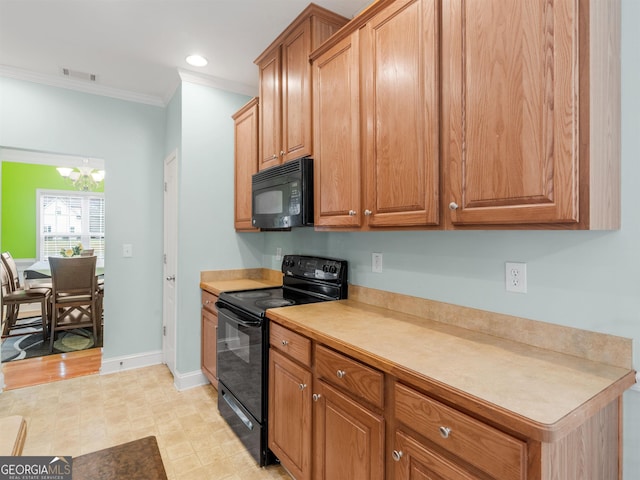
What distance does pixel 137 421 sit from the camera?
246cm

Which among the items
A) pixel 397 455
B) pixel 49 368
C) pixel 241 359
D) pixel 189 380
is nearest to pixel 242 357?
pixel 241 359

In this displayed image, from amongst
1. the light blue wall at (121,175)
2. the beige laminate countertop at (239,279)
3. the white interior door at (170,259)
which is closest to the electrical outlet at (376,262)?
the beige laminate countertop at (239,279)

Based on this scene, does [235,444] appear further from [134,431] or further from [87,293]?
[87,293]

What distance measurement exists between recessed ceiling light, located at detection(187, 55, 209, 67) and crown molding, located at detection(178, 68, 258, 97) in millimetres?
147

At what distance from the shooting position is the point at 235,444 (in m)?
2.20

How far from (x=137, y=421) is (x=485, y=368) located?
246 cm

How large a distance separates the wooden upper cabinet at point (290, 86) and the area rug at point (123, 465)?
64.8 inches

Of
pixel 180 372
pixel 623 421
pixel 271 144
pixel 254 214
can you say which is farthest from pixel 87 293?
pixel 623 421

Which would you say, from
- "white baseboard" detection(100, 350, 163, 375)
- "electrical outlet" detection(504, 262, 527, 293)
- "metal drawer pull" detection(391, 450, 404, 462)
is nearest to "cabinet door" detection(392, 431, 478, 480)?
"metal drawer pull" detection(391, 450, 404, 462)

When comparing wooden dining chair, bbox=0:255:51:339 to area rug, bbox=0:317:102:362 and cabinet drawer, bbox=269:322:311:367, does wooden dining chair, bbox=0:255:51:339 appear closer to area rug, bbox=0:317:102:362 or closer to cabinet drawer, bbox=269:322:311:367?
area rug, bbox=0:317:102:362

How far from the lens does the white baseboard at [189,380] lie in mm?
2947

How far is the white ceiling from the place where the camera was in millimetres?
2105

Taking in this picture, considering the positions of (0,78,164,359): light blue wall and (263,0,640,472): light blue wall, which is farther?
(0,78,164,359): light blue wall

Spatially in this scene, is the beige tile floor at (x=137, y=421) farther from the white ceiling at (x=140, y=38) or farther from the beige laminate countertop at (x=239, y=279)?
the white ceiling at (x=140, y=38)
